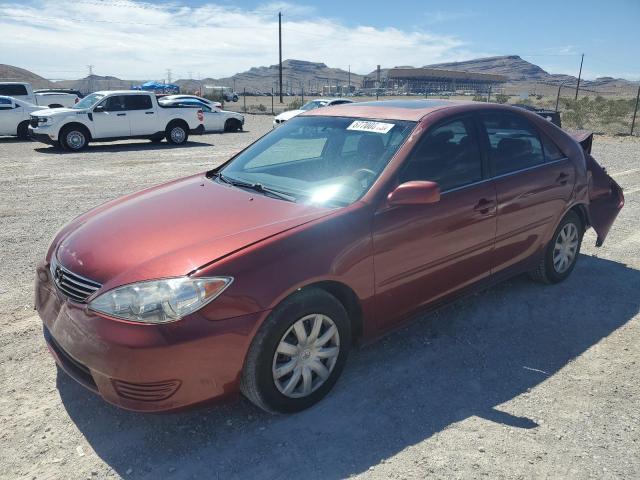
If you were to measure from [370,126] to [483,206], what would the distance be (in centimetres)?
101

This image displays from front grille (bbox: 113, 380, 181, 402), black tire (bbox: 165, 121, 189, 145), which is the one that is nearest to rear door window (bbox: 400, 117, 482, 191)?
front grille (bbox: 113, 380, 181, 402)

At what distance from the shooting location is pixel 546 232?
4551 millimetres

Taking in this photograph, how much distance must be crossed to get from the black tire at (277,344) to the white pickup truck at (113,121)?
14.1m

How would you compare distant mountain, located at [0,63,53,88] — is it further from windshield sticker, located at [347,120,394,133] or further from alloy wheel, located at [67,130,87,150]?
windshield sticker, located at [347,120,394,133]

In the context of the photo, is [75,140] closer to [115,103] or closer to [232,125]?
[115,103]

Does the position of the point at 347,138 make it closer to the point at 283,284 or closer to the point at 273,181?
the point at 273,181

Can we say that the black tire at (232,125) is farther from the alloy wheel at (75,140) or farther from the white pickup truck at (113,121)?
the alloy wheel at (75,140)

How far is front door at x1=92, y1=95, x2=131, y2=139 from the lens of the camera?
15.5 metres

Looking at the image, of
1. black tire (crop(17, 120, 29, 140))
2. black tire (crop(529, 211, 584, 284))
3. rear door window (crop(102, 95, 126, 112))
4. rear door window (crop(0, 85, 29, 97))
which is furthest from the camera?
rear door window (crop(0, 85, 29, 97))

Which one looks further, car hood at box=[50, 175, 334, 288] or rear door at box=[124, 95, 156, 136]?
rear door at box=[124, 95, 156, 136]

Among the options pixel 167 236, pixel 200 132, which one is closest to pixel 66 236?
pixel 167 236

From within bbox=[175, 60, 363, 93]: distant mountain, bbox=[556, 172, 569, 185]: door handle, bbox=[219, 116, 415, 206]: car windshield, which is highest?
bbox=[175, 60, 363, 93]: distant mountain

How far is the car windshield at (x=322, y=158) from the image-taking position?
11.2ft

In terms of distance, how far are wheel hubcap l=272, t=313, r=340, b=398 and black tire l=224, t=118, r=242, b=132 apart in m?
19.4
